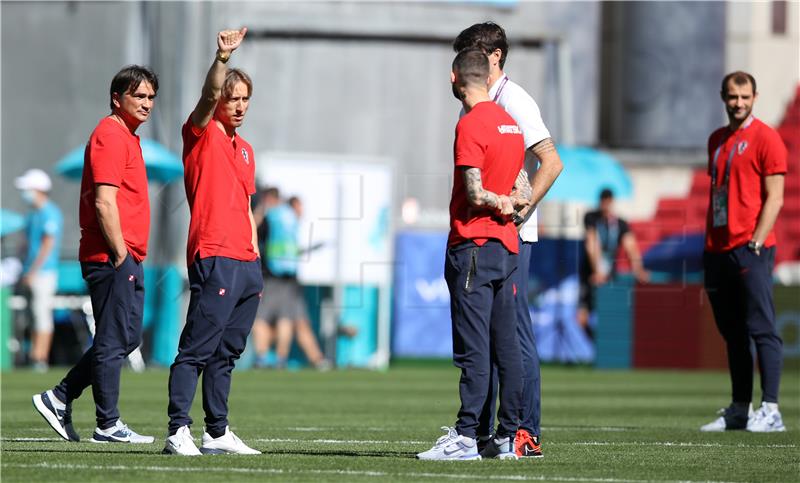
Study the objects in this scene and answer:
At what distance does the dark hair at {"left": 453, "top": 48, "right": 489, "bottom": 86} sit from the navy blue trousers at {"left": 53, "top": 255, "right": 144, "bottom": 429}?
238 centimetres

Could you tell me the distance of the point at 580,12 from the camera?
42.2 metres

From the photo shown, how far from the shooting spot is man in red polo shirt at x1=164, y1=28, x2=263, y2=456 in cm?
889

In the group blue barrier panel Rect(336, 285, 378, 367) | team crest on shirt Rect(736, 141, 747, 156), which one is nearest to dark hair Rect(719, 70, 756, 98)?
team crest on shirt Rect(736, 141, 747, 156)

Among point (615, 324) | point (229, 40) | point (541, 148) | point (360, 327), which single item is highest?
point (229, 40)

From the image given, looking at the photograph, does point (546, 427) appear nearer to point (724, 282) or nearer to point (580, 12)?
point (724, 282)

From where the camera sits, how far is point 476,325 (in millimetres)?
8672

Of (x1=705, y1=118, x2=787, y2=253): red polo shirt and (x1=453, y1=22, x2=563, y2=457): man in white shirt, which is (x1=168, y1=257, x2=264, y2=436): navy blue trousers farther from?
(x1=705, y1=118, x2=787, y2=253): red polo shirt

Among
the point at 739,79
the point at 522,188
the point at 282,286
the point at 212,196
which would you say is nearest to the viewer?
the point at 522,188

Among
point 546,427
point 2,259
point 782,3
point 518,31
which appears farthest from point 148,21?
point 782,3

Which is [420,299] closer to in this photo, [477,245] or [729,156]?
[729,156]

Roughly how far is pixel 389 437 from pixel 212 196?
2.49m

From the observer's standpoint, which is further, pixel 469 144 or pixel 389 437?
pixel 389 437

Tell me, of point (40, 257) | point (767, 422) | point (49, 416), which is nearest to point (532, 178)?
point (49, 416)

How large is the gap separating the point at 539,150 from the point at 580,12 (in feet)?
111
